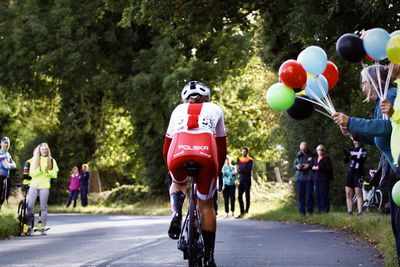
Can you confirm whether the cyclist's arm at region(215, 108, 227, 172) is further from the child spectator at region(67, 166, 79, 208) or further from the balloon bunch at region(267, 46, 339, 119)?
the child spectator at region(67, 166, 79, 208)

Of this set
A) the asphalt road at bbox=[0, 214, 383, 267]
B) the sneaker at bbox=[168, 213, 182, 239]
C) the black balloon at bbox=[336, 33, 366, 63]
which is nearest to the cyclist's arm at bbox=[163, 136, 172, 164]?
the sneaker at bbox=[168, 213, 182, 239]

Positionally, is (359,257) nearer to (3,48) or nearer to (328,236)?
(328,236)

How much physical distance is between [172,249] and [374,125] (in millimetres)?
6322

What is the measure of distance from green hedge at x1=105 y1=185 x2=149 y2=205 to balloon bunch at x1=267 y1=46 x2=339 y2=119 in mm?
30176

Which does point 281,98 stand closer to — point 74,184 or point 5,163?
point 5,163

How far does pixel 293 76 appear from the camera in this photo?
8312 mm

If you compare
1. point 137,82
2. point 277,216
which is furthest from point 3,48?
point 277,216

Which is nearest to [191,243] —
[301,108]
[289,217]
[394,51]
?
[301,108]

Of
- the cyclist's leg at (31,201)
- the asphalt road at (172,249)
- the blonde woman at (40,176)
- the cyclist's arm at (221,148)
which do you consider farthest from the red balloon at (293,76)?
the cyclist's leg at (31,201)

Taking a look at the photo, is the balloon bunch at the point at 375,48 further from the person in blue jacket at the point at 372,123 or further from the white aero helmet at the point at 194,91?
the white aero helmet at the point at 194,91

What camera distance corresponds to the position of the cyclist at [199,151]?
8.34 meters

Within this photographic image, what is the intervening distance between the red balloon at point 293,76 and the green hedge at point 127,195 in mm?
30220

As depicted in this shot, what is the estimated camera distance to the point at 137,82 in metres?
29.2

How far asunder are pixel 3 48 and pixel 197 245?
83.3 feet
